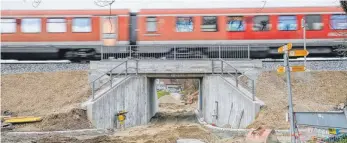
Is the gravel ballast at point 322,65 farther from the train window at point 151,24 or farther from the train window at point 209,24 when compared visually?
the train window at point 151,24

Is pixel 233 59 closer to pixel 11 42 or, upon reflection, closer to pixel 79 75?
pixel 79 75

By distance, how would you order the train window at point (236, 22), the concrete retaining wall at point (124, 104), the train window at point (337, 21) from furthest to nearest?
1. the train window at point (236, 22)
2. the train window at point (337, 21)
3. the concrete retaining wall at point (124, 104)

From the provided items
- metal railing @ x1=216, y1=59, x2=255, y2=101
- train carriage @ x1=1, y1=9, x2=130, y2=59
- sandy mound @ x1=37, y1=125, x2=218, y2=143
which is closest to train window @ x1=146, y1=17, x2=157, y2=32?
train carriage @ x1=1, y1=9, x2=130, y2=59

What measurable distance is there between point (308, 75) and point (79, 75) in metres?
10.9

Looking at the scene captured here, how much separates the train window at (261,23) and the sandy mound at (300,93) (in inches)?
107

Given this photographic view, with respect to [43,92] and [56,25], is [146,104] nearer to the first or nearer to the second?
[43,92]

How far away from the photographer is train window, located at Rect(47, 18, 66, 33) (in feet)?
69.1

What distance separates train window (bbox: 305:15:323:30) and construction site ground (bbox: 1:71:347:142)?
106 inches

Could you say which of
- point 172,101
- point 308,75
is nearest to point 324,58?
point 308,75

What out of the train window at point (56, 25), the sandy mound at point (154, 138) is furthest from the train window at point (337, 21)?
the train window at point (56, 25)

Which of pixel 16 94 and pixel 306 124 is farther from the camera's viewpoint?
pixel 16 94

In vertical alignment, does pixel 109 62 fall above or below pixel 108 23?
below

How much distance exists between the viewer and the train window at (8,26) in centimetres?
2105

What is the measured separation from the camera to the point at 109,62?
19.5 m
